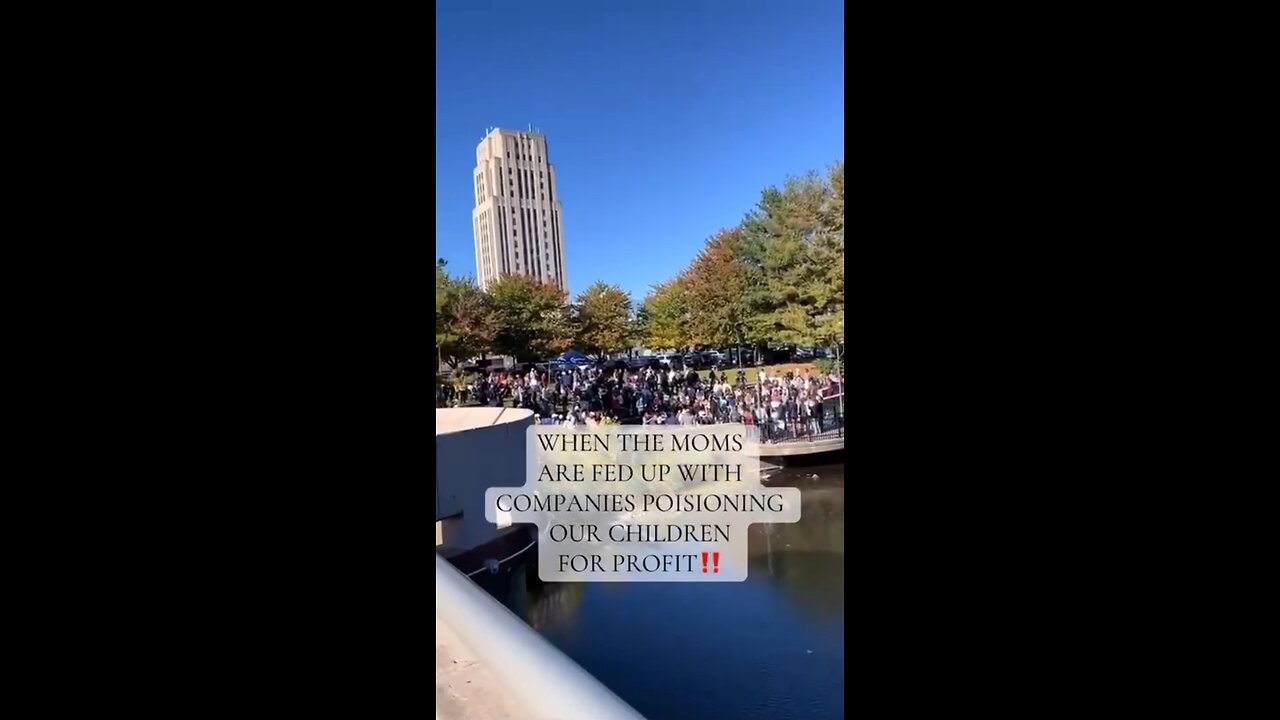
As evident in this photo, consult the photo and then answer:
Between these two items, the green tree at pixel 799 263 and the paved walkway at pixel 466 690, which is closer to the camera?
the paved walkway at pixel 466 690

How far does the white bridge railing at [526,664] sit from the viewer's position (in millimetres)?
1531

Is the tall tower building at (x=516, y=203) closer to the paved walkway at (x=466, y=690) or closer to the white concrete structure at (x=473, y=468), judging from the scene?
the white concrete structure at (x=473, y=468)

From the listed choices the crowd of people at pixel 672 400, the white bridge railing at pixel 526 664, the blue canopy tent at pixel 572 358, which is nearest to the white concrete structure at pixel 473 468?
the crowd of people at pixel 672 400

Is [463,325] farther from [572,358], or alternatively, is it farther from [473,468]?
[473,468]

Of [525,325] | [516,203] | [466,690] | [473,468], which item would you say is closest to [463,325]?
[525,325]

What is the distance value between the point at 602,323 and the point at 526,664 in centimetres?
1563

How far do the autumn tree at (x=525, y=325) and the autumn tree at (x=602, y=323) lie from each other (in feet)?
1.06
